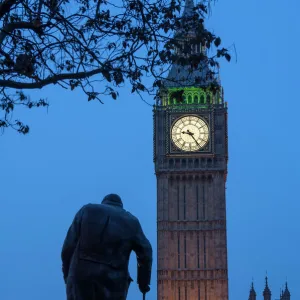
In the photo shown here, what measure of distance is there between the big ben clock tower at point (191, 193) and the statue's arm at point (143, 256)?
61.9 m

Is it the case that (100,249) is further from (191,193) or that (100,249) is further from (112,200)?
(191,193)

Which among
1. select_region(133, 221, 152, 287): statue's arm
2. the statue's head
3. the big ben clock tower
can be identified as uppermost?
the big ben clock tower

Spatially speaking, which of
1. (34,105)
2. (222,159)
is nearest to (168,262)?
(222,159)

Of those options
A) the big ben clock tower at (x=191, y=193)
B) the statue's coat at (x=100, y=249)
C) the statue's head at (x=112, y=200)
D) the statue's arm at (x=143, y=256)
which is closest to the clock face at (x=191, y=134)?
the big ben clock tower at (x=191, y=193)

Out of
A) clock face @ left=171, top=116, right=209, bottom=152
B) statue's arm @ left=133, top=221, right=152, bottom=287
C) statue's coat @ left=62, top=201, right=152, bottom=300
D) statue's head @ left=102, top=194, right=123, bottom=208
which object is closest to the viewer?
statue's coat @ left=62, top=201, right=152, bottom=300

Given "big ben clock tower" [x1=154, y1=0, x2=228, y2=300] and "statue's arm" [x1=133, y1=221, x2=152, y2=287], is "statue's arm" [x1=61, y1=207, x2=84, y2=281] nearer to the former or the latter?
A: "statue's arm" [x1=133, y1=221, x2=152, y2=287]

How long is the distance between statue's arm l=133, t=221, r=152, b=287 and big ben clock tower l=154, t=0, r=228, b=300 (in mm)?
61859

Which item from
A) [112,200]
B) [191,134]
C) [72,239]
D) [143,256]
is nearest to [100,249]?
[72,239]

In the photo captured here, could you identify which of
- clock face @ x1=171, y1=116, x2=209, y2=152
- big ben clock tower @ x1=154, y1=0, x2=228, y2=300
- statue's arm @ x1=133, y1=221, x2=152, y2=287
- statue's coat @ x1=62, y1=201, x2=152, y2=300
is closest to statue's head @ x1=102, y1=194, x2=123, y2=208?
statue's coat @ x1=62, y1=201, x2=152, y2=300

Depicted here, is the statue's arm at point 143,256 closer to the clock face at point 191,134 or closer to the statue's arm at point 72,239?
the statue's arm at point 72,239

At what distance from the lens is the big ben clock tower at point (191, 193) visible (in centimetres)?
7419

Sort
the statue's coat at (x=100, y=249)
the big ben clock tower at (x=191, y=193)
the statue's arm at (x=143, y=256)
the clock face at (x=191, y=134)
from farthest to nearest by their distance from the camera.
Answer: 1. the clock face at (x=191, y=134)
2. the big ben clock tower at (x=191, y=193)
3. the statue's arm at (x=143, y=256)
4. the statue's coat at (x=100, y=249)

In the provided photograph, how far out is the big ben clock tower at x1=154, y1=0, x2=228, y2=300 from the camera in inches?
2921

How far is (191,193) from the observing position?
7638 cm
